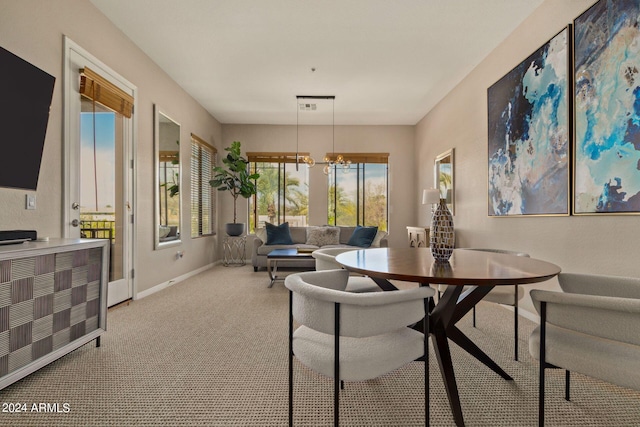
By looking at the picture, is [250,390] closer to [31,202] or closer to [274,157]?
[31,202]

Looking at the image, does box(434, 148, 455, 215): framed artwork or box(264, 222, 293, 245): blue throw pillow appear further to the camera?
box(264, 222, 293, 245): blue throw pillow

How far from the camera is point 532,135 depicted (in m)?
3.01

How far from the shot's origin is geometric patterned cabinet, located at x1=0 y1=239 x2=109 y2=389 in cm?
171

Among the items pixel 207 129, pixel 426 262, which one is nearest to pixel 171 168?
pixel 207 129

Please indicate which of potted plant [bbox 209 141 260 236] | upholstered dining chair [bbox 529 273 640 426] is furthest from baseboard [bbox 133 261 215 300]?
upholstered dining chair [bbox 529 273 640 426]

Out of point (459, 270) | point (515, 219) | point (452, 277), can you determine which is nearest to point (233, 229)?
point (515, 219)

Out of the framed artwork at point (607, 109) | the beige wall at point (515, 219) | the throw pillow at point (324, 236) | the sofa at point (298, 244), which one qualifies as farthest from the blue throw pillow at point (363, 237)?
the framed artwork at point (607, 109)

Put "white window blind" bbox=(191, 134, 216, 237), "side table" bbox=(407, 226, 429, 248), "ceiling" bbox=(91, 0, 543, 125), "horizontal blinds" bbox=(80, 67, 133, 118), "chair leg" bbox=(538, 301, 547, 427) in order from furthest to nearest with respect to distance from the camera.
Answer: "white window blind" bbox=(191, 134, 216, 237) < "side table" bbox=(407, 226, 429, 248) < "ceiling" bbox=(91, 0, 543, 125) < "horizontal blinds" bbox=(80, 67, 133, 118) < "chair leg" bbox=(538, 301, 547, 427)

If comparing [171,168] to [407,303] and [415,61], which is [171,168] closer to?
[415,61]

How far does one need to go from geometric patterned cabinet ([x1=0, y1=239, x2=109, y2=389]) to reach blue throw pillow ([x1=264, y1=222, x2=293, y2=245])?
3.53m

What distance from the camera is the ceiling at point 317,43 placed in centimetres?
301

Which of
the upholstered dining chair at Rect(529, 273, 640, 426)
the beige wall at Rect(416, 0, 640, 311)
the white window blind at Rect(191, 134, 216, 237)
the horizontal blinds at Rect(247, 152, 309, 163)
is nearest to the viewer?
the upholstered dining chair at Rect(529, 273, 640, 426)

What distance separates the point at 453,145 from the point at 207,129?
444 centimetres

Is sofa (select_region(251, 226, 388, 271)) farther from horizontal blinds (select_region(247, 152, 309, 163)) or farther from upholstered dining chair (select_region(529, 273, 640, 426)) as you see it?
upholstered dining chair (select_region(529, 273, 640, 426))
